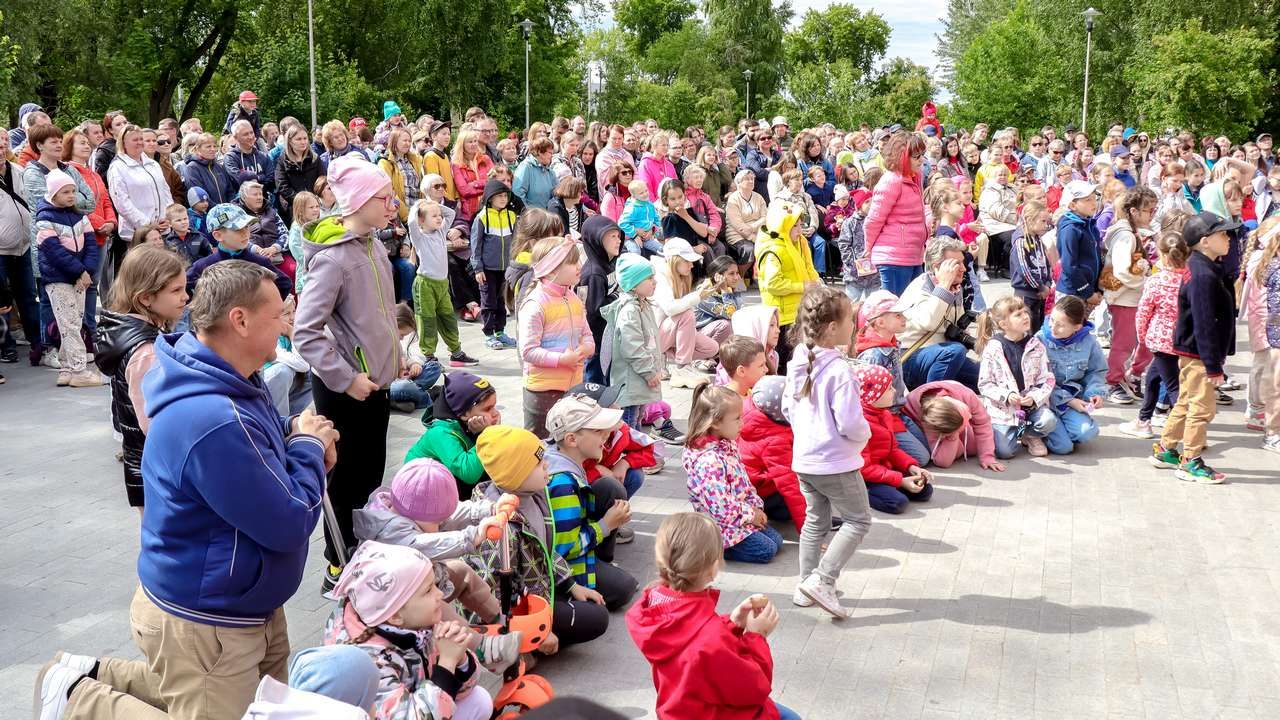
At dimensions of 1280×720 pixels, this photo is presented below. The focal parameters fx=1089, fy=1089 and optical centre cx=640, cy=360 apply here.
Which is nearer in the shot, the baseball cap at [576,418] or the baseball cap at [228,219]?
the baseball cap at [576,418]

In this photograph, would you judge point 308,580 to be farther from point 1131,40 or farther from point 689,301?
point 1131,40

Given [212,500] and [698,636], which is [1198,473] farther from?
[212,500]

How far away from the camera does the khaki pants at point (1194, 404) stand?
23.7 ft

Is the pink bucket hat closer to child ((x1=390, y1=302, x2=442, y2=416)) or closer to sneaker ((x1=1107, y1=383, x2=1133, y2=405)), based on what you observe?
child ((x1=390, y1=302, x2=442, y2=416))

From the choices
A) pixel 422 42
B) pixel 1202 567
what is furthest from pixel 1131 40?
pixel 1202 567

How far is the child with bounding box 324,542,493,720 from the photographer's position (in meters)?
3.48

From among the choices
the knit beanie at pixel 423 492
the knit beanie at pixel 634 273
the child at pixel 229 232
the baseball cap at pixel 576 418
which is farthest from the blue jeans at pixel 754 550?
the child at pixel 229 232

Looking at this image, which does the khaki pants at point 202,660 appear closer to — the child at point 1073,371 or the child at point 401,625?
the child at point 401,625

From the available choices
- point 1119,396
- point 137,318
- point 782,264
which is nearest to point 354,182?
point 137,318

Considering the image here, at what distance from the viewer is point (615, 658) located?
15.8 ft

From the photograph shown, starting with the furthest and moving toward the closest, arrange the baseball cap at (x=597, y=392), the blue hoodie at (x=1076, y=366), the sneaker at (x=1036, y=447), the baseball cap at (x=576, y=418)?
the blue hoodie at (x=1076, y=366) < the sneaker at (x=1036, y=447) < the baseball cap at (x=597, y=392) < the baseball cap at (x=576, y=418)

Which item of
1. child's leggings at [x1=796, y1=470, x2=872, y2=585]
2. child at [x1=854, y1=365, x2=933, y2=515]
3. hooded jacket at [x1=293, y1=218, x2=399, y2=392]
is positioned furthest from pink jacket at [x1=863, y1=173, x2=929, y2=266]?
hooded jacket at [x1=293, y1=218, x2=399, y2=392]

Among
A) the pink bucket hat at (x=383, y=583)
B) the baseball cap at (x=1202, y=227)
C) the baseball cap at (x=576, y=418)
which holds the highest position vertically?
the baseball cap at (x=1202, y=227)

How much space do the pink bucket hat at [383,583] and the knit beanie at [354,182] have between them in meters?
2.00
